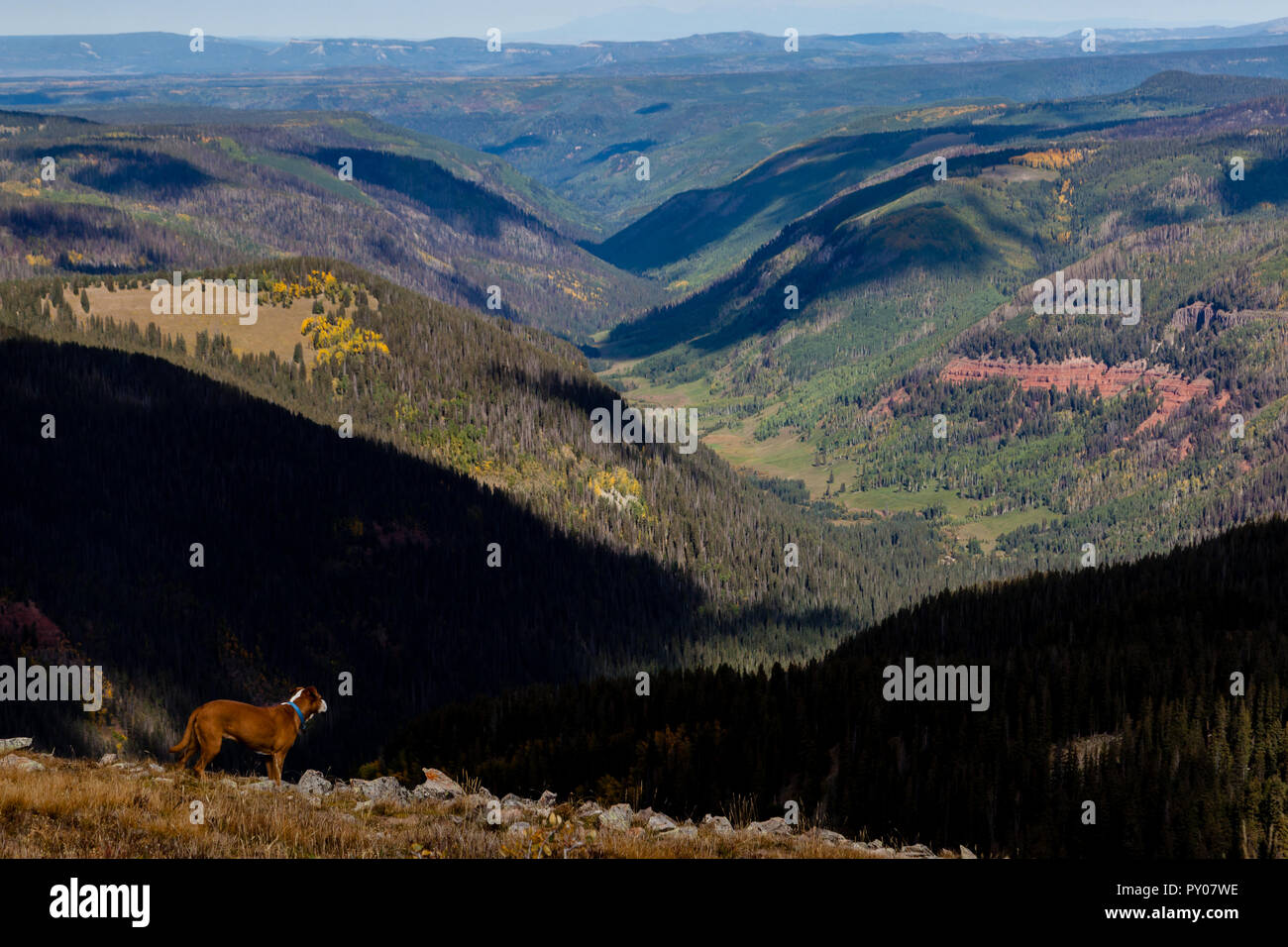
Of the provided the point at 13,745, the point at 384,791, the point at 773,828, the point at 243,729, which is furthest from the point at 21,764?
the point at 773,828

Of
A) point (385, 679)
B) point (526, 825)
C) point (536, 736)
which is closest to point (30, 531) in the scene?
point (385, 679)

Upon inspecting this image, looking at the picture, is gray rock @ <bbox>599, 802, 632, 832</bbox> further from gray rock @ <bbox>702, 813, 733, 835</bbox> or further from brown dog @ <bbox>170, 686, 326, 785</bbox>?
brown dog @ <bbox>170, 686, 326, 785</bbox>

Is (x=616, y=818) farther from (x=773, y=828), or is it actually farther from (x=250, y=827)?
(x=250, y=827)

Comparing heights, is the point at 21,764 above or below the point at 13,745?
above

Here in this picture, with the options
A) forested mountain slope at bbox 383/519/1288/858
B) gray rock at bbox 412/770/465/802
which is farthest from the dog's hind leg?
forested mountain slope at bbox 383/519/1288/858

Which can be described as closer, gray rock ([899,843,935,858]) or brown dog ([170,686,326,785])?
brown dog ([170,686,326,785])

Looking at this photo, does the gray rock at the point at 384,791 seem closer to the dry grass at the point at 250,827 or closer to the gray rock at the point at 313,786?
the dry grass at the point at 250,827
